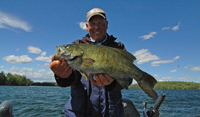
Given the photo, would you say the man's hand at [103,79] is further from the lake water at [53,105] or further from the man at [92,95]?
the lake water at [53,105]

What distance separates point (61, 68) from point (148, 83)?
1.78 m

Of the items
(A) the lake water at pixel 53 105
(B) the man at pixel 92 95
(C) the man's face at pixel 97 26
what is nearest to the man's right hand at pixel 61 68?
(B) the man at pixel 92 95

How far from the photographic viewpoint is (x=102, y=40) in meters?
3.55

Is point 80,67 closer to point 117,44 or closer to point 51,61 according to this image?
point 51,61

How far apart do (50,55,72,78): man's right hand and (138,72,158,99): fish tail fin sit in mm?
1487

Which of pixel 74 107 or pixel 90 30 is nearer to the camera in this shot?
pixel 74 107

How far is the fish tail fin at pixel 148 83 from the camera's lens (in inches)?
97.8

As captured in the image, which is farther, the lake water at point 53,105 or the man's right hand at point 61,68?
the lake water at point 53,105

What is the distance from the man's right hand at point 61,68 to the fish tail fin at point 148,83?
1.49 metres

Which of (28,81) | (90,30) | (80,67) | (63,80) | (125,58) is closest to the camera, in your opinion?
(80,67)

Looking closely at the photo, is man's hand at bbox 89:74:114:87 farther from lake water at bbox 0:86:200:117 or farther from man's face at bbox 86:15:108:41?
lake water at bbox 0:86:200:117

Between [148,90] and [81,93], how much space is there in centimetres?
149

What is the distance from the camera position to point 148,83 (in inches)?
103

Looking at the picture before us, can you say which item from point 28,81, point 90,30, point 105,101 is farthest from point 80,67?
point 28,81
